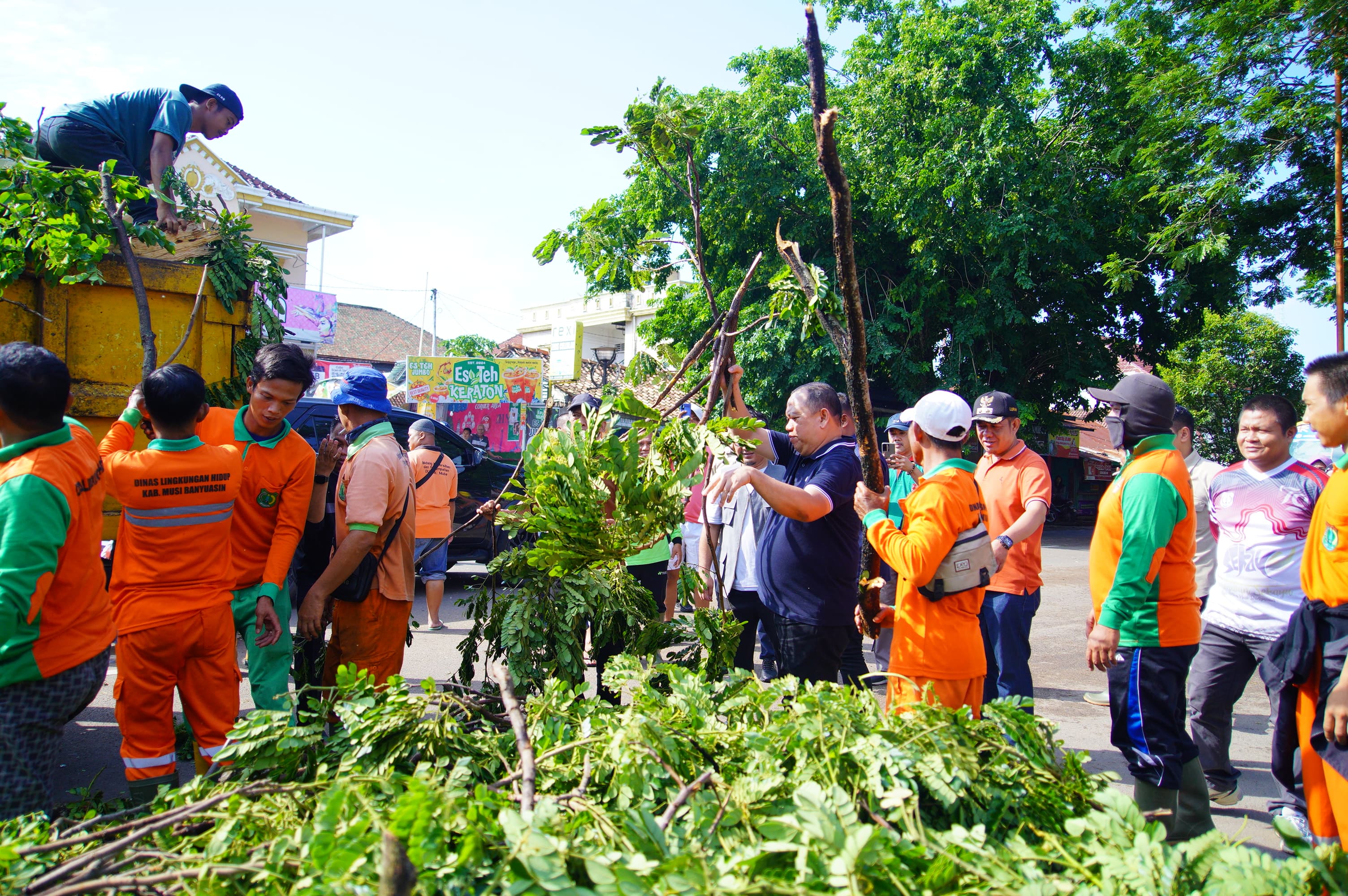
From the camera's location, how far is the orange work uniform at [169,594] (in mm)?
3066

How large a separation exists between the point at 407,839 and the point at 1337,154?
603 inches

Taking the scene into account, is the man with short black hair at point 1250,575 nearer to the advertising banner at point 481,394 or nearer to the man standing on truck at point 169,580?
the man standing on truck at point 169,580

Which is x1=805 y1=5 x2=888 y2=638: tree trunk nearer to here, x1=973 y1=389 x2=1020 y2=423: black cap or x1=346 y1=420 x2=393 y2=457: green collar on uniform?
x1=973 y1=389 x2=1020 y2=423: black cap

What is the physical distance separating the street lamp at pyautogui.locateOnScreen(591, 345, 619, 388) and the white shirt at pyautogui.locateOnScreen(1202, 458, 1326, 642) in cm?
1556

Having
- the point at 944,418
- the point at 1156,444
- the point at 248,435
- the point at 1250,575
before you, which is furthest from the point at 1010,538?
the point at 248,435

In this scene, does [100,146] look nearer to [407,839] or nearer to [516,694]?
[516,694]

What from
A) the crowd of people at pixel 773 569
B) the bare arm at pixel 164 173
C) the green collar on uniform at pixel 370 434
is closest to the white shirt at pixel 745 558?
the crowd of people at pixel 773 569

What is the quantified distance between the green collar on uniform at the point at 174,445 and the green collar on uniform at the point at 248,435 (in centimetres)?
37

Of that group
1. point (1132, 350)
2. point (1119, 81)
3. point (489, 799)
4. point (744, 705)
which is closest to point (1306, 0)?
point (1119, 81)

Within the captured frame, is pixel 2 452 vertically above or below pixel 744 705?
above

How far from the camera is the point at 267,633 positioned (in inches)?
137

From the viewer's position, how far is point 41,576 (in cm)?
253

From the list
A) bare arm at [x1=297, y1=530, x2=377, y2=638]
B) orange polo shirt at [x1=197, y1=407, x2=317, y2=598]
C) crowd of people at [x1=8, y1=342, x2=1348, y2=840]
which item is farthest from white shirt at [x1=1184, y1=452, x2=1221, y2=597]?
orange polo shirt at [x1=197, y1=407, x2=317, y2=598]

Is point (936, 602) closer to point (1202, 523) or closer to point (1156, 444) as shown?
point (1156, 444)
